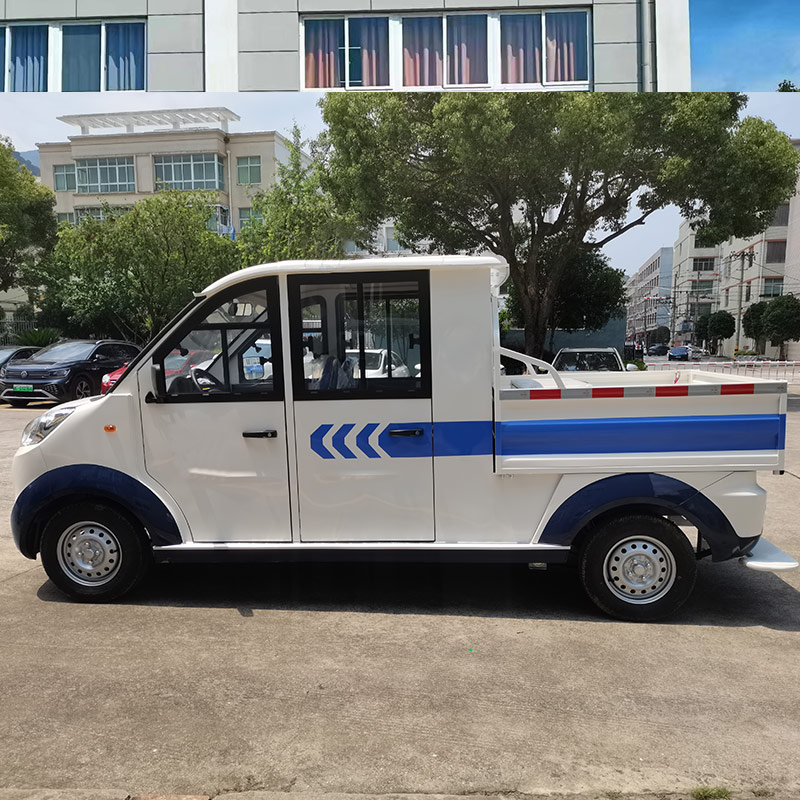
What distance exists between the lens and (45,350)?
1809 centimetres

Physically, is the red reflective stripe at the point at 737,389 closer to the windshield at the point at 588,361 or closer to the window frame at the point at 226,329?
the window frame at the point at 226,329

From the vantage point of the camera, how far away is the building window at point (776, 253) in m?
46.2

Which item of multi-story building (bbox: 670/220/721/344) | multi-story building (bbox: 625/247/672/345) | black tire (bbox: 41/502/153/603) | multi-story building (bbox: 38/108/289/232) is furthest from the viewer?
multi-story building (bbox: 625/247/672/345)

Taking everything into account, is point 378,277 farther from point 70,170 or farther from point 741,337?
point 741,337

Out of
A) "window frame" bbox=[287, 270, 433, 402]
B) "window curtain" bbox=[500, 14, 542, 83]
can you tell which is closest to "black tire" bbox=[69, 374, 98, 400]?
"window curtain" bbox=[500, 14, 542, 83]

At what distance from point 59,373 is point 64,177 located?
12.2 meters

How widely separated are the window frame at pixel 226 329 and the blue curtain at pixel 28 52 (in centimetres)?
1183

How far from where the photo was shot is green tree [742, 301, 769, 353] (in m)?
47.8

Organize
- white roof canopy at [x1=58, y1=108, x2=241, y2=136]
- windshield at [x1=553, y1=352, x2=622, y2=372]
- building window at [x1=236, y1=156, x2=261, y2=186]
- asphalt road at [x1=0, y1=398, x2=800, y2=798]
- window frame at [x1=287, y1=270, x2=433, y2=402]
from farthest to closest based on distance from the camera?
building window at [x1=236, y1=156, x2=261, y2=186] < white roof canopy at [x1=58, y1=108, x2=241, y2=136] < windshield at [x1=553, y1=352, x2=622, y2=372] < window frame at [x1=287, y1=270, x2=433, y2=402] < asphalt road at [x1=0, y1=398, x2=800, y2=798]

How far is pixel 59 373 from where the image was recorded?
55.0 ft

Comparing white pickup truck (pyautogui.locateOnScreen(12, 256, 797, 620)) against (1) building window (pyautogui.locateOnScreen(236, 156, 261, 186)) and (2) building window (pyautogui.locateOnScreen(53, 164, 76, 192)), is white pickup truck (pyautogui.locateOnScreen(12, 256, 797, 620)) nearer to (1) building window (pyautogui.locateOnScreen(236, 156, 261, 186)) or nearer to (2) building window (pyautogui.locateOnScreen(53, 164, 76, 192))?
(1) building window (pyautogui.locateOnScreen(236, 156, 261, 186))

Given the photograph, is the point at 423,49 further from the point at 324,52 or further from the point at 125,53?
the point at 125,53

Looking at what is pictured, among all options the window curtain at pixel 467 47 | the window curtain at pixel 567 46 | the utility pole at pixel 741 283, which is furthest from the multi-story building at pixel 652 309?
the window curtain at pixel 467 47

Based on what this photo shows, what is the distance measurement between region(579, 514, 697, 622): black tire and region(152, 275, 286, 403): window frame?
2.18 metres
